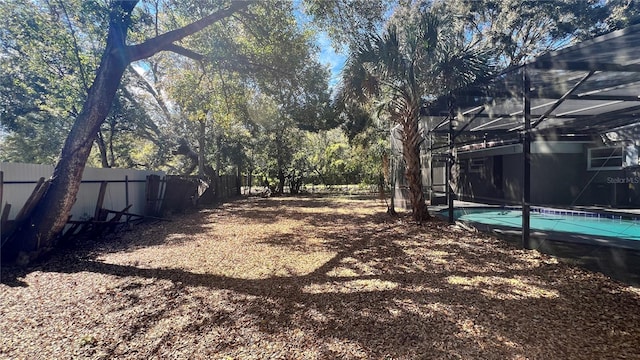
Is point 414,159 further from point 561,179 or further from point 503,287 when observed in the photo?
point 561,179

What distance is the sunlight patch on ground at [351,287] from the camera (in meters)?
3.61

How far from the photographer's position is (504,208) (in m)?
10.9

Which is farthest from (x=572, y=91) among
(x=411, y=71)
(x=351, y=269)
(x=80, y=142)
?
(x=80, y=142)

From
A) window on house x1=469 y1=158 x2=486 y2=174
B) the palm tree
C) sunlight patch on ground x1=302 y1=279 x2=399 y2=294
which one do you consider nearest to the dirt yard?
sunlight patch on ground x1=302 y1=279 x2=399 y2=294

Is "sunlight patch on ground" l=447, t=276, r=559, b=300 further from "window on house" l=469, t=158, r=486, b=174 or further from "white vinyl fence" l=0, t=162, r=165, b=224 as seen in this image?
"window on house" l=469, t=158, r=486, b=174

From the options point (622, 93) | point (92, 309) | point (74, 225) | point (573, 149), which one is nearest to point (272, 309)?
point (92, 309)

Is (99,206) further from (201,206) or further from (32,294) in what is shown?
(201,206)

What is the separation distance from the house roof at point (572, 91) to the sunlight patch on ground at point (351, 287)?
4.25 metres

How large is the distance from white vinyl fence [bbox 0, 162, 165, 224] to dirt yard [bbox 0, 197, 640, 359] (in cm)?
161

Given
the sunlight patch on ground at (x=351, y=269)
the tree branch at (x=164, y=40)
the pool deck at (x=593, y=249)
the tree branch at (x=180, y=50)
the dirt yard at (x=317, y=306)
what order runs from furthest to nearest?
Result: the tree branch at (x=180, y=50) → the tree branch at (x=164, y=40) → the sunlight patch on ground at (x=351, y=269) → the pool deck at (x=593, y=249) → the dirt yard at (x=317, y=306)

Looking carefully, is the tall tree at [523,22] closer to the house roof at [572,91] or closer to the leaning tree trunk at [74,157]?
the house roof at [572,91]

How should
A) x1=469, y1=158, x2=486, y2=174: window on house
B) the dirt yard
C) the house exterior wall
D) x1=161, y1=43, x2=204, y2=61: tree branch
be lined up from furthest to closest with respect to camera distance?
x1=469, y1=158, x2=486, y2=174: window on house < the house exterior wall < x1=161, y1=43, x2=204, y2=61: tree branch < the dirt yard

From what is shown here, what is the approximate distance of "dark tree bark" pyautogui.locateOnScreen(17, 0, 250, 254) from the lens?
4984 mm

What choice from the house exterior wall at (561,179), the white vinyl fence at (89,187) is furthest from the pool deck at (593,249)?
the white vinyl fence at (89,187)
